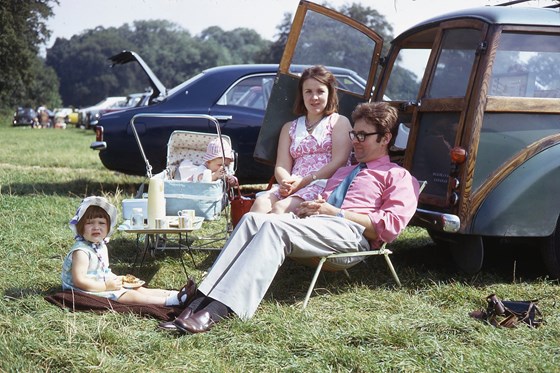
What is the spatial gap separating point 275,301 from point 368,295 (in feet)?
2.11

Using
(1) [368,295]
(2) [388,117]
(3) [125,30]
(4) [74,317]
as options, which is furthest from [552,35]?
(3) [125,30]

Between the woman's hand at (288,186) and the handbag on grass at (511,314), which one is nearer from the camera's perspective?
the handbag on grass at (511,314)

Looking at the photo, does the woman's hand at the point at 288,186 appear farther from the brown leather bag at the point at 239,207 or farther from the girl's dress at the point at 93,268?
the girl's dress at the point at 93,268

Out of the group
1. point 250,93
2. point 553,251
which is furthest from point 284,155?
point 250,93

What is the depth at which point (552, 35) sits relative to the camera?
203 inches

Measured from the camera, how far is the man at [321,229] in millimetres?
4133

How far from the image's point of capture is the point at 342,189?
507 centimetres

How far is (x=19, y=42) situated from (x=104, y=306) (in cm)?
4191

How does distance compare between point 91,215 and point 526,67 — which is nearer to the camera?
point 91,215

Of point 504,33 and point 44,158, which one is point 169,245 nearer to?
point 504,33

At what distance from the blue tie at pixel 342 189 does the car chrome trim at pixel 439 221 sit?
60 cm

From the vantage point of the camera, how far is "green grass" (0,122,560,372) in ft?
11.5

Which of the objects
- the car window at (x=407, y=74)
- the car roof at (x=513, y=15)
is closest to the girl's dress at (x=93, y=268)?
the car window at (x=407, y=74)

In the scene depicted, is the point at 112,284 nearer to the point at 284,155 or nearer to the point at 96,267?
the point at 96,267
